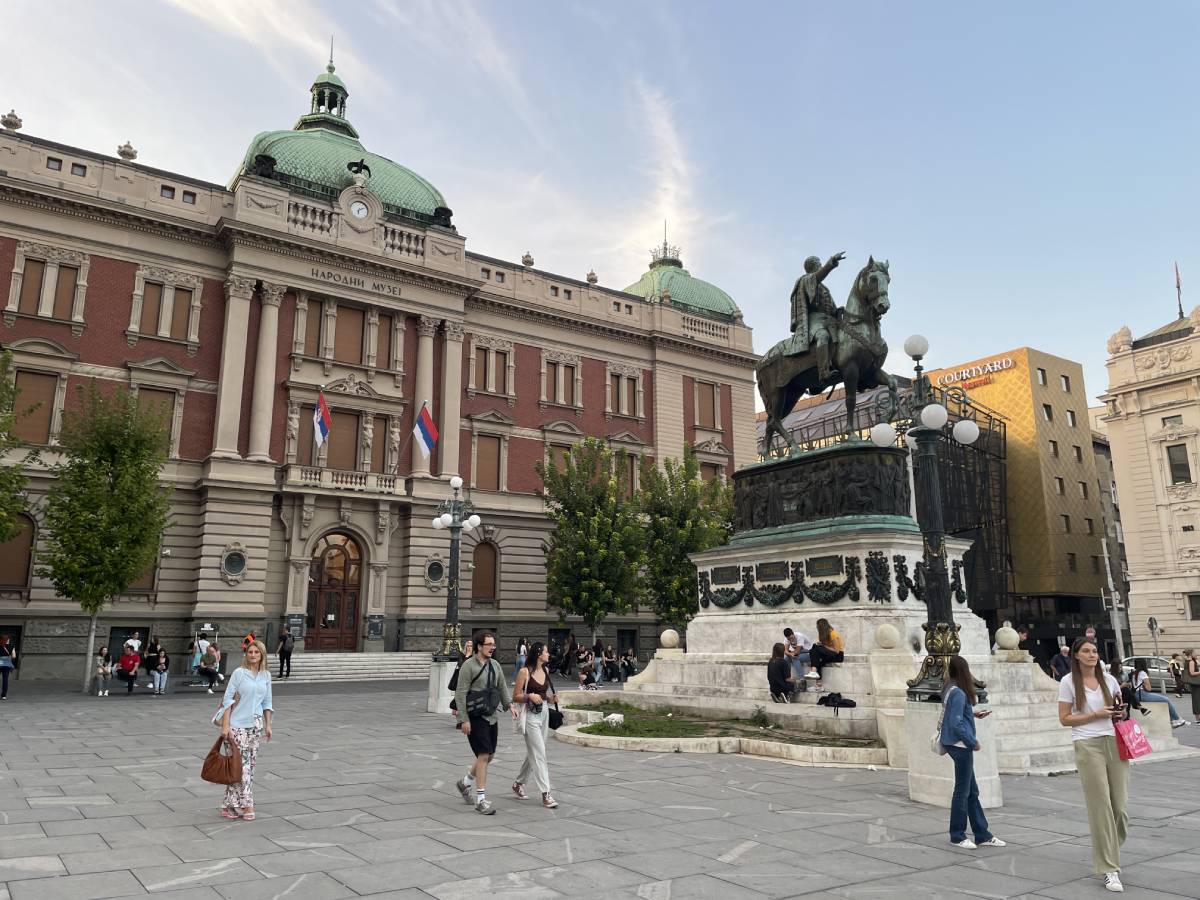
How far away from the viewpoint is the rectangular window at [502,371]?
133ft

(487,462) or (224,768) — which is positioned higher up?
(487,462)

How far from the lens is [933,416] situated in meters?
10.3

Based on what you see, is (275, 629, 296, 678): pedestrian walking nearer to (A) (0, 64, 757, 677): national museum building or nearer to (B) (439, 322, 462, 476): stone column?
(A) (0, 64, 757, 677): national museum building

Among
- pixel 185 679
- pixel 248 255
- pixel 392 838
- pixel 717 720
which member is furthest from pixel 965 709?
pixel 248 255

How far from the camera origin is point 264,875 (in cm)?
620

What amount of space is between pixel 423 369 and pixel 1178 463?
4276 centimetres

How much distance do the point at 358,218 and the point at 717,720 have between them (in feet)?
96.8

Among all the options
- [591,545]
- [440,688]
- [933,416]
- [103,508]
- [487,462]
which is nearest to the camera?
[933,416]

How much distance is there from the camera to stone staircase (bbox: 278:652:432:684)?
31.0 metres

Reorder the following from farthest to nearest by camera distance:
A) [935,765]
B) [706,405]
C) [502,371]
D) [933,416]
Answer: [706,405], [502,371], [933,416], [935,765]

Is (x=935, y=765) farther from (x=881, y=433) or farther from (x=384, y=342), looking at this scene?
(x=384, y=342)

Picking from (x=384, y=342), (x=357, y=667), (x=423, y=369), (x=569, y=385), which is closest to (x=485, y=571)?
(x=357, y=667)

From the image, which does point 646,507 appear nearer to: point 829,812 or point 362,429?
point 362,429

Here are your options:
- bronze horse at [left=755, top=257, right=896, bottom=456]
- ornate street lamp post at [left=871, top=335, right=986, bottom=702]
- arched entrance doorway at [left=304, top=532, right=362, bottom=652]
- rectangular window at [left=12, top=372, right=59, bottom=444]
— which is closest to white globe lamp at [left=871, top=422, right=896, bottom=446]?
ornate street lamp post at [left=871, top=335, right=986, bottom=702]
